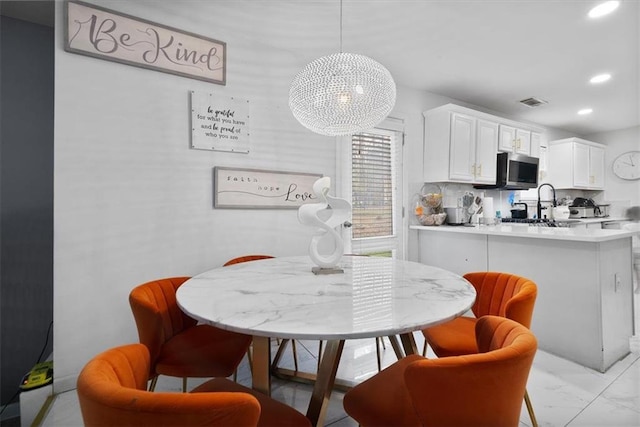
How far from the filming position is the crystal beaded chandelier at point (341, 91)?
160cm

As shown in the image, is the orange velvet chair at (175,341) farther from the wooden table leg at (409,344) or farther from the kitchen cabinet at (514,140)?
the kitchen cabinet at (514,140)

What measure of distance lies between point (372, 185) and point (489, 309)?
6.45 feet

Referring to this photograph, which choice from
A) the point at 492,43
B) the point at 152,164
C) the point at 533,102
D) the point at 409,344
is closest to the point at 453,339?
the point at 409,344

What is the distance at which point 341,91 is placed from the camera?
Result: 161 cm

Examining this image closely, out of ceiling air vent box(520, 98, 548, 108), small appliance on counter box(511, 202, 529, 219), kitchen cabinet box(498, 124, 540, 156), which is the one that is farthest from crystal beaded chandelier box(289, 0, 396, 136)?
small appliance on counter box(511, 202, 529, 219)

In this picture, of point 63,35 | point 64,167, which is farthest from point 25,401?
point 63,35

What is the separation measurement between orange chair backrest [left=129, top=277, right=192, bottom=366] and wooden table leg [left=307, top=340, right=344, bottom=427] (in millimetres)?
682

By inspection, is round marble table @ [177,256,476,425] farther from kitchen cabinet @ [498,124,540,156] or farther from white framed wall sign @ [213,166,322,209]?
kitchen cabinet @ [498,124,540,156]

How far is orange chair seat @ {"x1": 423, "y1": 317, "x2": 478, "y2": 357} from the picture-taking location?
134cm

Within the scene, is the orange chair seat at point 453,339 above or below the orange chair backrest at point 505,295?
below

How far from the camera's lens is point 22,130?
2.12 m

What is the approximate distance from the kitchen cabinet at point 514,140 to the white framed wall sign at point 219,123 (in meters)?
3.28

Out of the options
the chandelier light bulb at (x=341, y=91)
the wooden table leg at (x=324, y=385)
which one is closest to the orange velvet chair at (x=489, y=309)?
the wooden table leg at (x=324, y=385)

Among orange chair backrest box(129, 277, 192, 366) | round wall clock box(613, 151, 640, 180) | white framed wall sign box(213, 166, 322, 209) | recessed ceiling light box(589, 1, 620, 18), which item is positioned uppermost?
recessed ceiling light box(589, 1, 620, 18)
